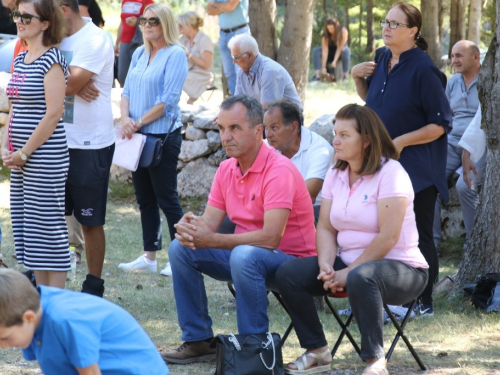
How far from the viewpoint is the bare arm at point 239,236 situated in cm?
391

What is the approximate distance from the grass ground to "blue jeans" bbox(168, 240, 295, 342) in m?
0.25

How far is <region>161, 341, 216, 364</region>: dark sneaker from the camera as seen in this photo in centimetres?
409

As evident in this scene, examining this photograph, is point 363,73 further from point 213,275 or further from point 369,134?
point 213,275

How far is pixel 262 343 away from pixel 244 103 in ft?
4.18

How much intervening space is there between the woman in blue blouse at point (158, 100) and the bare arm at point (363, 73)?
1.30m

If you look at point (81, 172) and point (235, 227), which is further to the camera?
point (81, 172)

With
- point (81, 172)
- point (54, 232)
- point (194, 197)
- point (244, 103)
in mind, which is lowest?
point (194, 197)

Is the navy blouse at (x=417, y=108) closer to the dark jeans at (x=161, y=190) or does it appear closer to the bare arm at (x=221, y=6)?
the dark jeans at (x=161, y=190)

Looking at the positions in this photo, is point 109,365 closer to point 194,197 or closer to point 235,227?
point 235,227

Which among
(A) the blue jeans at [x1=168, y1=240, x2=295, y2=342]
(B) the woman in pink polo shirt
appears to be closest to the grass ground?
(A) the blue jeans at [x1=168, y1=240, x2=295, y2=342]

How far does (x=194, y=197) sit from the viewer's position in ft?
28.3

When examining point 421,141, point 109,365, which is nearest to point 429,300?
point 421,141

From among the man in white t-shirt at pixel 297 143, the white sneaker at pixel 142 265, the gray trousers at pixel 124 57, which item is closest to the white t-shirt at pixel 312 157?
the man in white t-shirt at pixel 297 143

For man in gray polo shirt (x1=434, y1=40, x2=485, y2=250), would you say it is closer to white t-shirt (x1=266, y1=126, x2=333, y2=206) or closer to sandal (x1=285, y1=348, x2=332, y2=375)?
white t-shirt (x1=266, y1=126, x2=333, y2=206)
